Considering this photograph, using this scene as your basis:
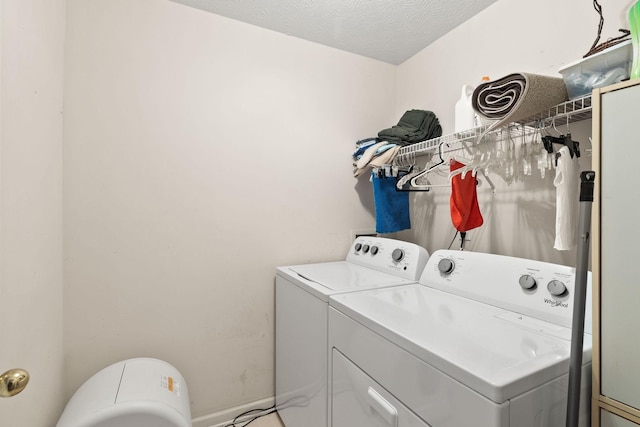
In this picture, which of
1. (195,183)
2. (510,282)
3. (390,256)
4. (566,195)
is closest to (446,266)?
(510,282)

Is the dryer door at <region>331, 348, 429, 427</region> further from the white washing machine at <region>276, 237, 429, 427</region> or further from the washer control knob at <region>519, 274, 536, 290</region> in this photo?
the washer control knob at <region>519, 274, 536, 290</region>

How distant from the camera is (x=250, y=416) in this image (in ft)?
5.87

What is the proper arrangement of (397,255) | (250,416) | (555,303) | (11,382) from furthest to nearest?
(250,416), (397,255), (555,303), (11,382)

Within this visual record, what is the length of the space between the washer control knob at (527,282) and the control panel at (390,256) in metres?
0.49

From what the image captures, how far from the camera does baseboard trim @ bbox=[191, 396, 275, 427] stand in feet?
5.50

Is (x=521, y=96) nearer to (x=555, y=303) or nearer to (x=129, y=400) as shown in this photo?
(x=555, y=303)

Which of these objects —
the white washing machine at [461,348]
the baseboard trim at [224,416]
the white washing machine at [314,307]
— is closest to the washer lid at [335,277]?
the white washing machine at [314,307]

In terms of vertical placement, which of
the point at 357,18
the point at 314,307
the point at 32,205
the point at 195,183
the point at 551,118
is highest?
the point at 357,18

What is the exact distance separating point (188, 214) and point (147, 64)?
2.65 feet

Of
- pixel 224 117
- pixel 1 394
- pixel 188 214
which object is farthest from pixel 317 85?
pixel 1 394

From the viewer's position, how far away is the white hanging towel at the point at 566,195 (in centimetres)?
100

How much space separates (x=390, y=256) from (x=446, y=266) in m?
0.38

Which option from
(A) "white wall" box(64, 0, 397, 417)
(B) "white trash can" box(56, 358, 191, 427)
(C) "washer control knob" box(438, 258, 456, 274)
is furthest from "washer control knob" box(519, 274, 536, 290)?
(B) "white trash can" box(56, 358, 191, 427)

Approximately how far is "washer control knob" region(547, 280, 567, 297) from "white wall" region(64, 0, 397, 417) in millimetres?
1262
